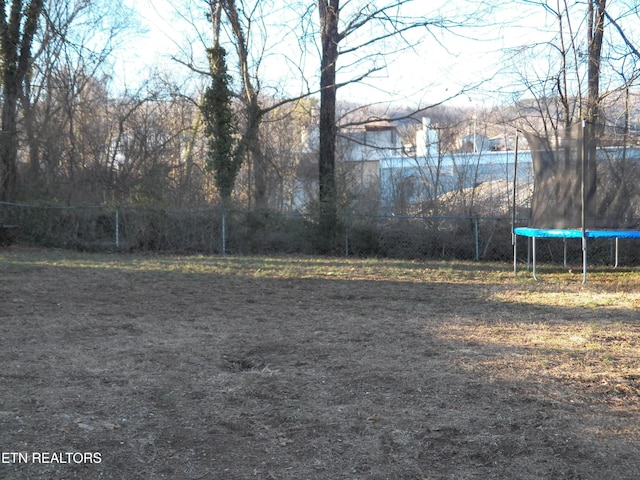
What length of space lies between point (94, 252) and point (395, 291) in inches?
375

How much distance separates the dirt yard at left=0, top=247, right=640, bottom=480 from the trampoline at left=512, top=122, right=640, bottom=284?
1504mm

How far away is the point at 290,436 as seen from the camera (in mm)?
3750

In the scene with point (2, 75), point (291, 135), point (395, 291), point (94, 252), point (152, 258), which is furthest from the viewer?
point (291, 135)

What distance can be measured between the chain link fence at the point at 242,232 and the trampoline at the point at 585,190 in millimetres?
4644

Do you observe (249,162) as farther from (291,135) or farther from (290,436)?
(290,436)

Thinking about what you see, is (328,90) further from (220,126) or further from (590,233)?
(590,233)

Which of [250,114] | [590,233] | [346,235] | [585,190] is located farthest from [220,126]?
[590,233]

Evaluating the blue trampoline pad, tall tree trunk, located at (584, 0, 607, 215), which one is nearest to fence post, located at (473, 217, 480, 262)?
tall tree trunk, located at (584, 0, 607, 215)

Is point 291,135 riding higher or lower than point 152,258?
higher

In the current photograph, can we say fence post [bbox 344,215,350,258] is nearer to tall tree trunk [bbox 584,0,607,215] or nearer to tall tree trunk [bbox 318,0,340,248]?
tall tree trunk [bbox 318,0,340,248]

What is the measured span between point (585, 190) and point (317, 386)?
731 cm

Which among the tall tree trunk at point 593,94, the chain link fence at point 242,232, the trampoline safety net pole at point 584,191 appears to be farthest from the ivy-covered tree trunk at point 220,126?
the trampoline safety net pole at point 584,191

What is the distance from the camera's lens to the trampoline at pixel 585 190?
406 inches

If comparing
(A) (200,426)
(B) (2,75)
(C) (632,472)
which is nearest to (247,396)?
(A) (200,426)
